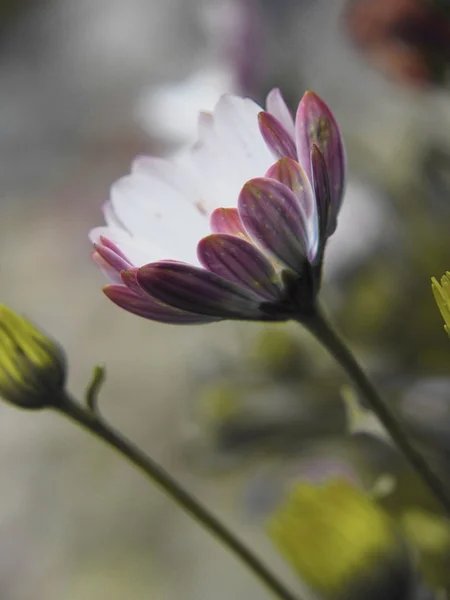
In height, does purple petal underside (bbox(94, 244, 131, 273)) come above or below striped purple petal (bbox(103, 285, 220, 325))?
above

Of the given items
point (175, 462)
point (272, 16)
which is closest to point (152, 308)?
point (272, 16)

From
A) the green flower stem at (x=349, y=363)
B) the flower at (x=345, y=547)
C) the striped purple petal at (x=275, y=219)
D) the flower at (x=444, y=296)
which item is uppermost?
the striped purple petal at (x=275, y=219)

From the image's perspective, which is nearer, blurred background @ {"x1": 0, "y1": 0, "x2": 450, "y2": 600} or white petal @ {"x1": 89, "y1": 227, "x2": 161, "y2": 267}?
white petal @ {"x1": 89, "y1": 227, "x2": 161, "y2": 267}

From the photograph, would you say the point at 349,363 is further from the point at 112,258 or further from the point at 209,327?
the point at 209,327

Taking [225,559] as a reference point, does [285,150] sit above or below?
above

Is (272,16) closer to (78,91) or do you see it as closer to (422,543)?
(422,543)

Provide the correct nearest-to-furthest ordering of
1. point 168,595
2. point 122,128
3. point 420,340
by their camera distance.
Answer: point 420,340 → point 168,595 → point 122,128

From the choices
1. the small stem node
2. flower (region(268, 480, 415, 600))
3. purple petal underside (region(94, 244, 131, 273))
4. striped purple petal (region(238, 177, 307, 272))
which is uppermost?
purple petal underside (region(94, 244, 131, 273))
